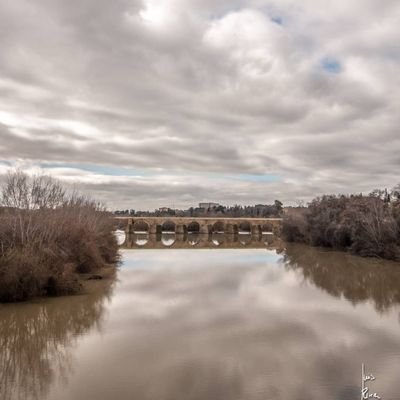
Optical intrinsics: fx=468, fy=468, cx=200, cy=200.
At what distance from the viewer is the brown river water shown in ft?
30.5

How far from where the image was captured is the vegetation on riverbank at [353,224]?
3634 cm

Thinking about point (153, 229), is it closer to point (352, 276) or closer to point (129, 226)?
point (129, 226)

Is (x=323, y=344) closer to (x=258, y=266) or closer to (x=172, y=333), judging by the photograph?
(x=172, y=333)

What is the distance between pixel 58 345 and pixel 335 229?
121ft

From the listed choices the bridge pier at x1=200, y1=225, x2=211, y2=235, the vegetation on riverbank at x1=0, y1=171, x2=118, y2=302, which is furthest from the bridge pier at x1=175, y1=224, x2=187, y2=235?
the vegetation on riverbank at x1=0, y1=171, x2=118, y2=302

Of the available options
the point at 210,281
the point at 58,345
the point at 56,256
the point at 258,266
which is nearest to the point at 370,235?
the point at 258,266

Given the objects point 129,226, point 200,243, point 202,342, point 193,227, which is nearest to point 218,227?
point 193,227

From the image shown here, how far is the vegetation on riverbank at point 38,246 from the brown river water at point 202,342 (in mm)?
720

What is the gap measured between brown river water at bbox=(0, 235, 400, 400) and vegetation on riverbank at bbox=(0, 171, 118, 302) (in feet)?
2.36

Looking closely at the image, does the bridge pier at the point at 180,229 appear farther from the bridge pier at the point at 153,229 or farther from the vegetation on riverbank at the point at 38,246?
the vegetation on riverbank at the point at 38,246

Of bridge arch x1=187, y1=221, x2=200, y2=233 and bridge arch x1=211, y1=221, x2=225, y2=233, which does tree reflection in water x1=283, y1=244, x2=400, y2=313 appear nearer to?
bridge arch x1=211, y1=221, x2=225, y2=233

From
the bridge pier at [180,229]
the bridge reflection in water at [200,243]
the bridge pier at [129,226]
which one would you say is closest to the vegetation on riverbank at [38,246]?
the bridge reflection in water at [200,243]

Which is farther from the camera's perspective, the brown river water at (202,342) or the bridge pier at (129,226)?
the bridge pier at (129,226)

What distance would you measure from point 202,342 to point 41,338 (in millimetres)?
4671
